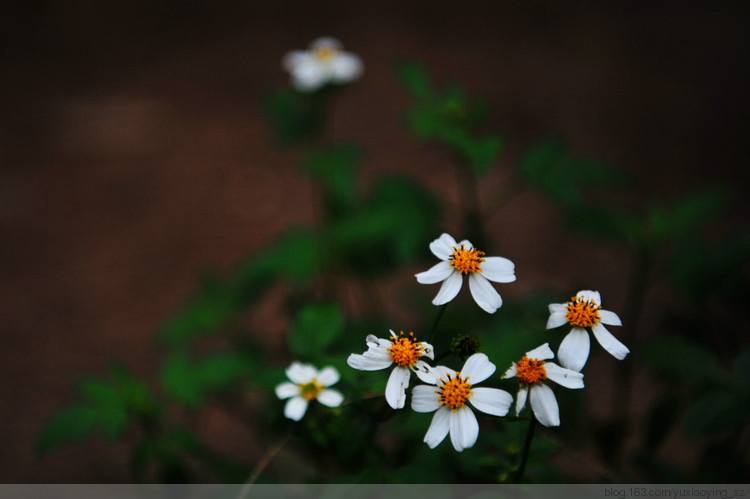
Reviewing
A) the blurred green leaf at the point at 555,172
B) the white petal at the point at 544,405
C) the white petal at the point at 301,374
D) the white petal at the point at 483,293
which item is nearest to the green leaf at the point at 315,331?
the white petal at the point at 301,374

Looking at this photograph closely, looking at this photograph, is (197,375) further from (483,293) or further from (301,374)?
(483,293)

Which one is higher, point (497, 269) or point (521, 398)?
point (497, 269)

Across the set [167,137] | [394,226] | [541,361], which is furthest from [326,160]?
[167,137]

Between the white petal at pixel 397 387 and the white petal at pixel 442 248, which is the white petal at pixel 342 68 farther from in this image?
the white petal at pixel 397 387

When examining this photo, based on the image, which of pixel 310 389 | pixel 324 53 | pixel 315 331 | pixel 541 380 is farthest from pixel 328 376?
pixel 324 53

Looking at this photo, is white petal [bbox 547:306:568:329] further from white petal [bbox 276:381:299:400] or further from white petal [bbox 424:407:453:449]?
white petal [bbox 276:381:299:400]

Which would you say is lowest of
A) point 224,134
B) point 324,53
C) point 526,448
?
point 224,134

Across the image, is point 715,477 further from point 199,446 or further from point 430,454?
point 199,446
